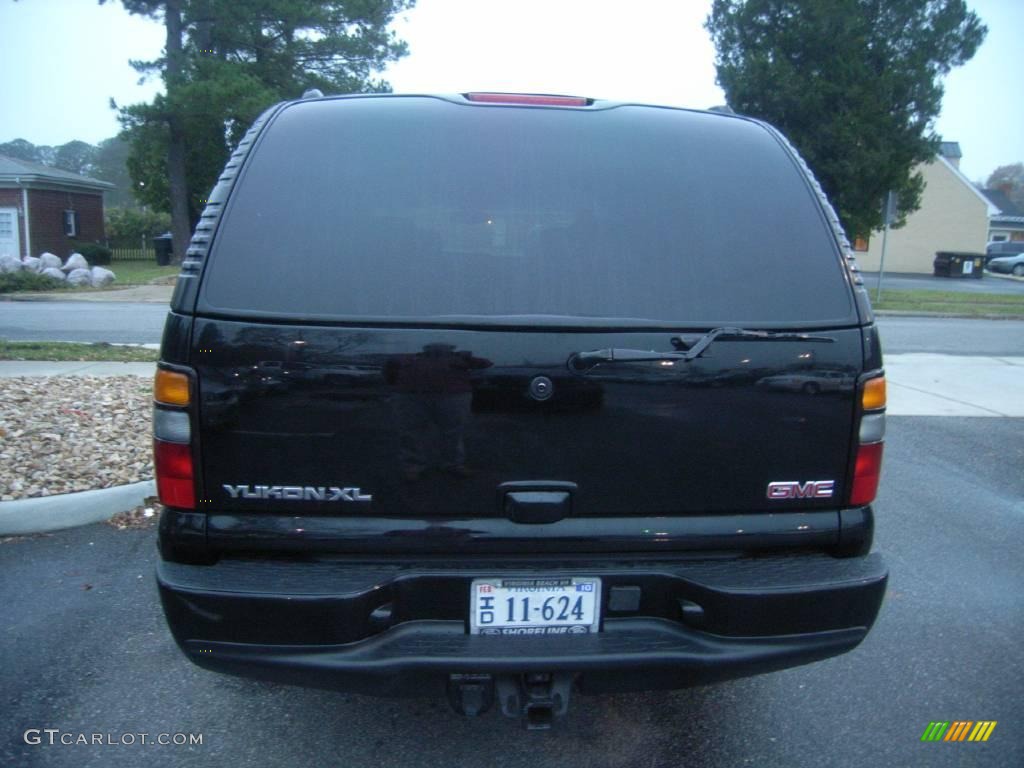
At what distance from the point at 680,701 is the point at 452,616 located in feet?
3.88

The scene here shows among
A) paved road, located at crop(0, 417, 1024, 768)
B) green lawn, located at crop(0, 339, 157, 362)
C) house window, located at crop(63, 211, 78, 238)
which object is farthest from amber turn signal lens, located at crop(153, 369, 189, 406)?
house window, located at crop(63, 211, 78, 238)

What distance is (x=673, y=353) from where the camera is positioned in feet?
7.22

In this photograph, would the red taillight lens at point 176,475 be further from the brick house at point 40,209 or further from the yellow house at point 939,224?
the yellow house at point 939,224

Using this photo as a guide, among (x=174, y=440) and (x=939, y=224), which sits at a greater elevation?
(x=939, y=224)

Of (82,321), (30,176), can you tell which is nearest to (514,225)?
(82,321)

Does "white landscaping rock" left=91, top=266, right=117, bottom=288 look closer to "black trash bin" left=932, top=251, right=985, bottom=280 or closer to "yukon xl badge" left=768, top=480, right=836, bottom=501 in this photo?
"yukon xl badge" left=768, top=480, right=836, bottom=501

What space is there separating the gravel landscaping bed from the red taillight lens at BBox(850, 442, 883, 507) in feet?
13.3

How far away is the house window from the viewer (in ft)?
110

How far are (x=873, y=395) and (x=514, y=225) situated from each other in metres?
1.14

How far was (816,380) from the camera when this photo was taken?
2.28 m

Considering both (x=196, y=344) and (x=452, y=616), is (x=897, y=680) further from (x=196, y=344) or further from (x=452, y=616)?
(x=196, y=344)

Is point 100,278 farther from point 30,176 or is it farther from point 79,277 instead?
point 30,176

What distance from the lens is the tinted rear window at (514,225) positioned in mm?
2225

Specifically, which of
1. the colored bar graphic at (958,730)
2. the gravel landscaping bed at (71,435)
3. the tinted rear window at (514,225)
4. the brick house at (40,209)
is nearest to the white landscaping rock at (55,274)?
the brick house at (40,209)
